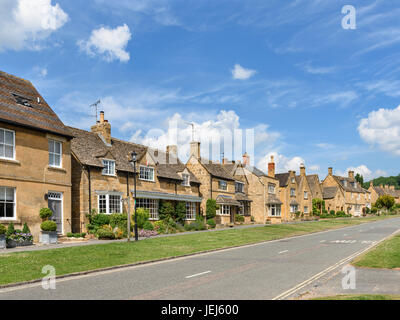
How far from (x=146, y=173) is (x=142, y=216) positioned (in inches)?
213

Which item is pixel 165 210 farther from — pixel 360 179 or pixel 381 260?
pixel 360 179

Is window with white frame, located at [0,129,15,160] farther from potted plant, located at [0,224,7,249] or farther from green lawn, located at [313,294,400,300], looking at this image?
green lawn, located at [313,294,400,300]

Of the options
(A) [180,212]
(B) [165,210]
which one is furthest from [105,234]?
(A) [180,212]

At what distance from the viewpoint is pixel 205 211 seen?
4678 centimetres

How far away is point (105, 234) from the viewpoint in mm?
27547

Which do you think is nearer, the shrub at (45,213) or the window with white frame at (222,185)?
the shrub at (45,213)

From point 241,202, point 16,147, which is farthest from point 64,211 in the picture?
point 241,202

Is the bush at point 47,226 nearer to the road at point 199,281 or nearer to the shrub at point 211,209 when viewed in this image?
the road at point 199,281

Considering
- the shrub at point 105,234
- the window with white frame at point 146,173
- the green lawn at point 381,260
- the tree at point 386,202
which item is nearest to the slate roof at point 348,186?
the tree at point 386,202

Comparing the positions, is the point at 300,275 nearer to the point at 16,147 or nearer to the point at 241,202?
the point at 16,147

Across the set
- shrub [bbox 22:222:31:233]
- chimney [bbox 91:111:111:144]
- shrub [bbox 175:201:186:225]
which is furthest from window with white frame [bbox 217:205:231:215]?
shrub [bbox 22:222:31:233]

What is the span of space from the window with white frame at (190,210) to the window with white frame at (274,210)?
2158cm

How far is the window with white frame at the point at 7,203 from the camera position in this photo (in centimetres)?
2289
